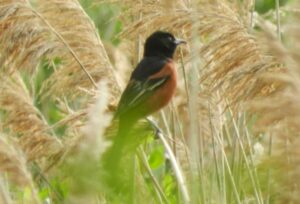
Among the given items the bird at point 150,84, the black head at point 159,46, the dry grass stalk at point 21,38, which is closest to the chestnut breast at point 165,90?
the bird at point 150,84

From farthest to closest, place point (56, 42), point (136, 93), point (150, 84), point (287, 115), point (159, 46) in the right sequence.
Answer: point (159, 46)
point (150, 84)
point (136, 93)
point (56, 42)
point (287, 115)

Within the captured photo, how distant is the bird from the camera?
5277 millimetres

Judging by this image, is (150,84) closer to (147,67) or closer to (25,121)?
(147,67)

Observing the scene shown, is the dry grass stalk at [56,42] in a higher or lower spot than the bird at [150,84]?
higher

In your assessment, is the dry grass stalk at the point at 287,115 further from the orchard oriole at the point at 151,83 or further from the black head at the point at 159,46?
the black head at the point at 159,46

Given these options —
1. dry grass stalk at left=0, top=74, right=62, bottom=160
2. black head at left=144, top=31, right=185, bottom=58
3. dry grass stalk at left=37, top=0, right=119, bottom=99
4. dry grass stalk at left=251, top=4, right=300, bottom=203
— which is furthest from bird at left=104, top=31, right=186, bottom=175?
dry grass stalk at left=251, top=4, right=300, bottom=203

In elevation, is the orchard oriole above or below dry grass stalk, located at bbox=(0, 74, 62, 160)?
below

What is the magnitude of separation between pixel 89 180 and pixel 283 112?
3.19ft

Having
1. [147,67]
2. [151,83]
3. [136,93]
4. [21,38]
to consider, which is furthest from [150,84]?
[21,38]

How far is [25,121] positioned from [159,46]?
1704mm

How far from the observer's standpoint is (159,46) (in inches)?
279

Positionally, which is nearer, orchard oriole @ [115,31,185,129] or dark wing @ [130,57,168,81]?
orchard oriole @ [115,31,185,129]

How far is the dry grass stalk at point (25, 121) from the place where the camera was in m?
5.61

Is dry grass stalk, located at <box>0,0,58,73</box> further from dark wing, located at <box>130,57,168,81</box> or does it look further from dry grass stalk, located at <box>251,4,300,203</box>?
dry grass stalk, located at <box>251,4,300,203</box>
